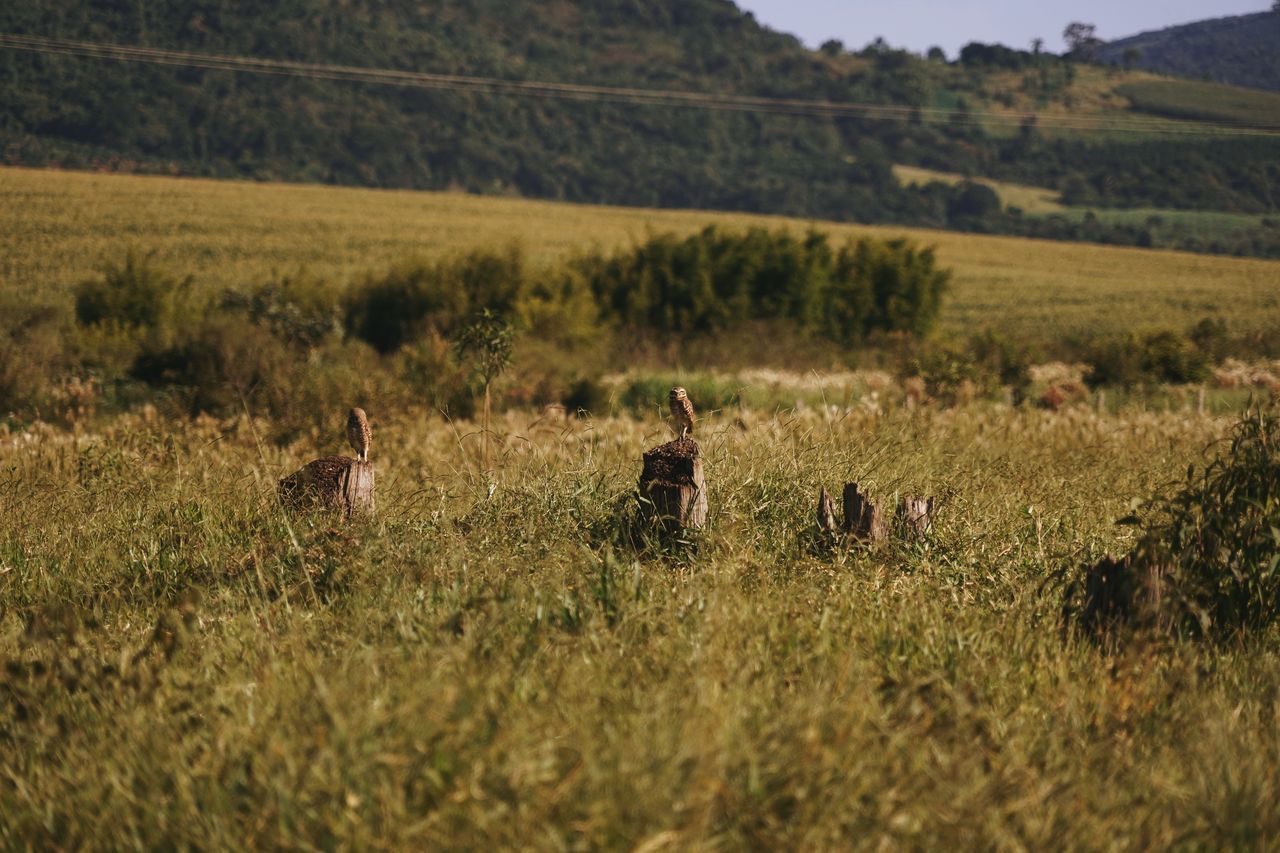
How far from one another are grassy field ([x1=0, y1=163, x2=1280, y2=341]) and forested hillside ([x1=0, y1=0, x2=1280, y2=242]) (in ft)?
87.9

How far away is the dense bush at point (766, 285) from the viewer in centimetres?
2573

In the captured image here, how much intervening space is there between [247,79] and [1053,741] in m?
129

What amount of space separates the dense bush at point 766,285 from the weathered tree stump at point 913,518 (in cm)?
2123

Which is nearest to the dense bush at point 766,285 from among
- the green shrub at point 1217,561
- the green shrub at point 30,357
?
the green shrub at point 30,357

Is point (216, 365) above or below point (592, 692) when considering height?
below

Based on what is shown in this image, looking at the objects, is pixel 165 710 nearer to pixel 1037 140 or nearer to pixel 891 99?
pixel 1037 140

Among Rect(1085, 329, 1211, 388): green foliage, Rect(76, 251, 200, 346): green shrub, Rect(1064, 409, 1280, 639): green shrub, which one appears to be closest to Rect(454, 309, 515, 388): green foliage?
Rect(1064, 409, 1280, 639): green shrub

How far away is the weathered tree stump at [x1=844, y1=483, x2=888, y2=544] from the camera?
4078 mm

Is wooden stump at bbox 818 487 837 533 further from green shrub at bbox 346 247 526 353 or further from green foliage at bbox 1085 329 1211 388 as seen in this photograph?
green shrub at bbox 346 247 526 353

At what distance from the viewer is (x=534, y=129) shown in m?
137

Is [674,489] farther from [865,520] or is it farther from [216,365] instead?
[216,365]

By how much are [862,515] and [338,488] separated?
7.54ft

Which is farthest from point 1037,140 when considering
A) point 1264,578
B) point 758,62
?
point 1264,578

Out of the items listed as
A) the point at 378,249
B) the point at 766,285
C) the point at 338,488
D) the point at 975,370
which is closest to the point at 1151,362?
the point at 975,370
